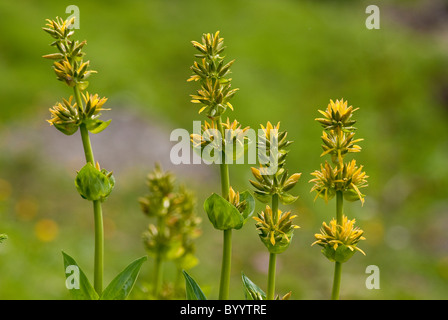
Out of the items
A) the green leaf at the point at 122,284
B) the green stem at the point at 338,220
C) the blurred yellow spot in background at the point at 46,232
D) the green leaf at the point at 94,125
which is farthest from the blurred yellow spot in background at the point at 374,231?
the green leaf at the point at 94,125

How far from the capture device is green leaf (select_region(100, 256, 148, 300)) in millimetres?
1230

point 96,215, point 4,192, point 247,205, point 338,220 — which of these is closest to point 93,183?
point 96,215

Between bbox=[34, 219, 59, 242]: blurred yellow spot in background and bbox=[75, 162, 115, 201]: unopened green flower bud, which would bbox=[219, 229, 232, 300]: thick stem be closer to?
bbox=[75, 162, 115, 201]: unopened green flower bud

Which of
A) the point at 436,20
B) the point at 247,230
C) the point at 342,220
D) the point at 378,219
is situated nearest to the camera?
the point at 342,220

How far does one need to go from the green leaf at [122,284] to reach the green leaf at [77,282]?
1.2 inches

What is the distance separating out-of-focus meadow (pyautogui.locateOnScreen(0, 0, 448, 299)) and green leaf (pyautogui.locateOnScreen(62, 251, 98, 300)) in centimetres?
137

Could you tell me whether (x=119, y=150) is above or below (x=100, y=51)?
below

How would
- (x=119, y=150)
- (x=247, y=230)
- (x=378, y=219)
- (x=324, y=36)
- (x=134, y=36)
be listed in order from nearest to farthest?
(x=247, y=230) → (x=378, y=219) → (x=119, y=150) → (x=134, y=36) → (x=324, y=36)

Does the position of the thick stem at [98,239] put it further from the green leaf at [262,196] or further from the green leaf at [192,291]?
the green leaf at [262,196]

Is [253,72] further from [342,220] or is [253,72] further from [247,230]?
[342,220]

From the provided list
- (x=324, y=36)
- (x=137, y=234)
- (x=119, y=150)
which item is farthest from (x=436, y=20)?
(x=137, y=234)

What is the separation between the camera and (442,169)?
763 cm

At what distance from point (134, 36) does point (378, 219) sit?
5.46 m

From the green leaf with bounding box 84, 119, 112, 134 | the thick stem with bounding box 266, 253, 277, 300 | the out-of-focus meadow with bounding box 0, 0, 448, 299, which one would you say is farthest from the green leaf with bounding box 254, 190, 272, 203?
the out-of-focus meadow with bounding box 0, 0, 448, 299
